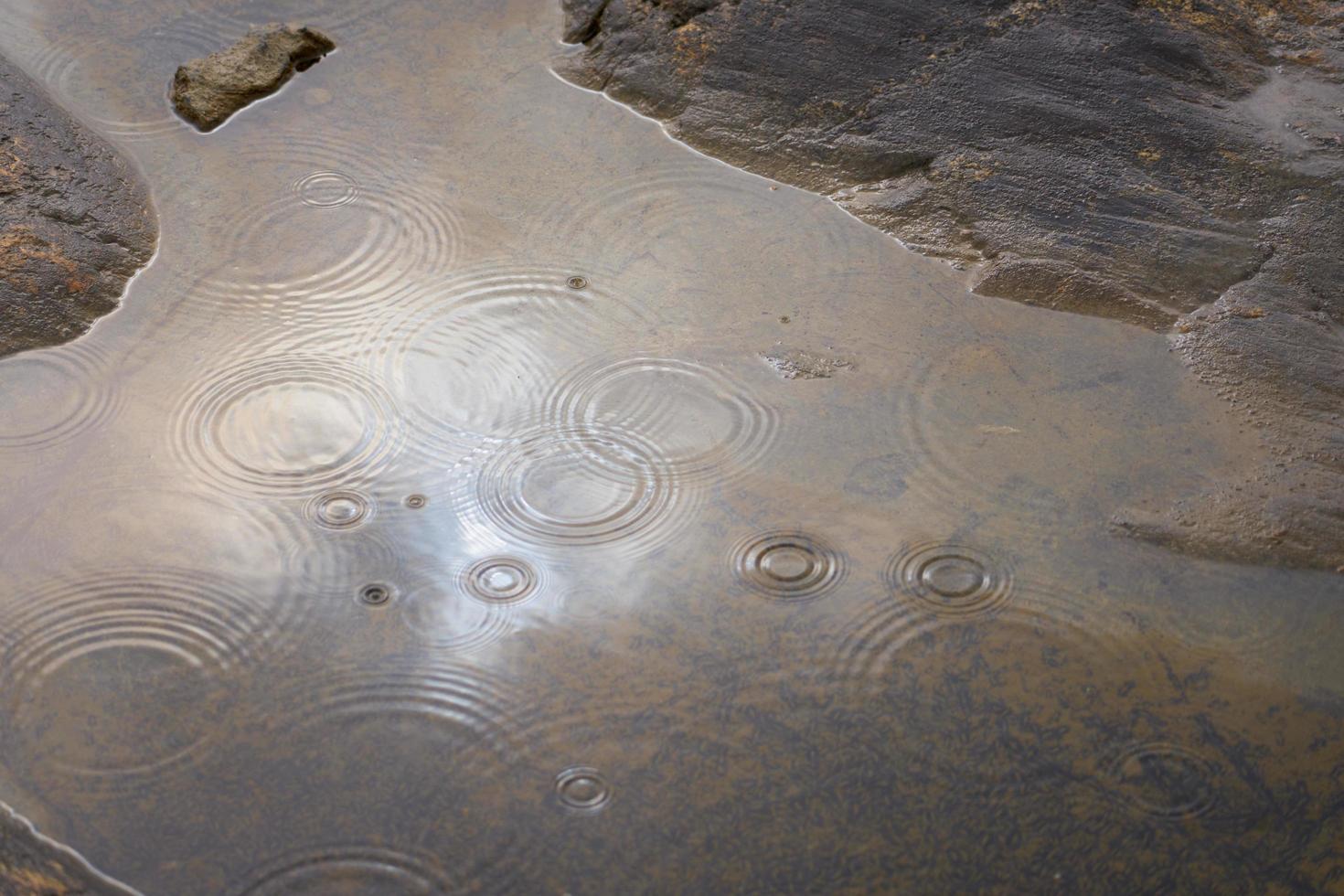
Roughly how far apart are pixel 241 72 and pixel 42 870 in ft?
6.87

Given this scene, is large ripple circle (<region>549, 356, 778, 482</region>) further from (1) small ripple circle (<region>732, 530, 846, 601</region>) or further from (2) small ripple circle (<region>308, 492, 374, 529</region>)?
(2) small ripple circle (<region>308, 492, 374, 529</region>)

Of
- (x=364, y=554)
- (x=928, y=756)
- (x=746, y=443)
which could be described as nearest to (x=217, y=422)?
(x=364, y=554)

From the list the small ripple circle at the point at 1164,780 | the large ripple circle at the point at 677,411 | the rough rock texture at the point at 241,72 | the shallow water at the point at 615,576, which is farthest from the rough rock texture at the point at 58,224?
the small ripple circle at the point at 1164,780

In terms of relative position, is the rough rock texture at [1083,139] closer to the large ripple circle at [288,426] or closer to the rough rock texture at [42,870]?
the large ripple circle at [288,426]

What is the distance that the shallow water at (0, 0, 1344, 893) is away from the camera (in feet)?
5.81

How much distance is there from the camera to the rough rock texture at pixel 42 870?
5.54ft

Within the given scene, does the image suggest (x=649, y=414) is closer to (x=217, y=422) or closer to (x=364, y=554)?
(x=364, y=554)

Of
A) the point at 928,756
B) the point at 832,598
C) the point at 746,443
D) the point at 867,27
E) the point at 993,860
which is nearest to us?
the point at 993,860

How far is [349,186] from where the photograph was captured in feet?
9.45

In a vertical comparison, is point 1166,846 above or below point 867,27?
below

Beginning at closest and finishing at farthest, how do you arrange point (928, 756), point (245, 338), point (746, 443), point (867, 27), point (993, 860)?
point (993, 860) < point (928, 756) < point (746, 443) < point (245, 338) < point (867, 27)

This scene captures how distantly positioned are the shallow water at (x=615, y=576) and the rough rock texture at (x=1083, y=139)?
13 cm

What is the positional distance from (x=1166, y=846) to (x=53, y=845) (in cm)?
157

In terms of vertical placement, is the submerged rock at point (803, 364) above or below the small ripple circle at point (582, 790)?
above
